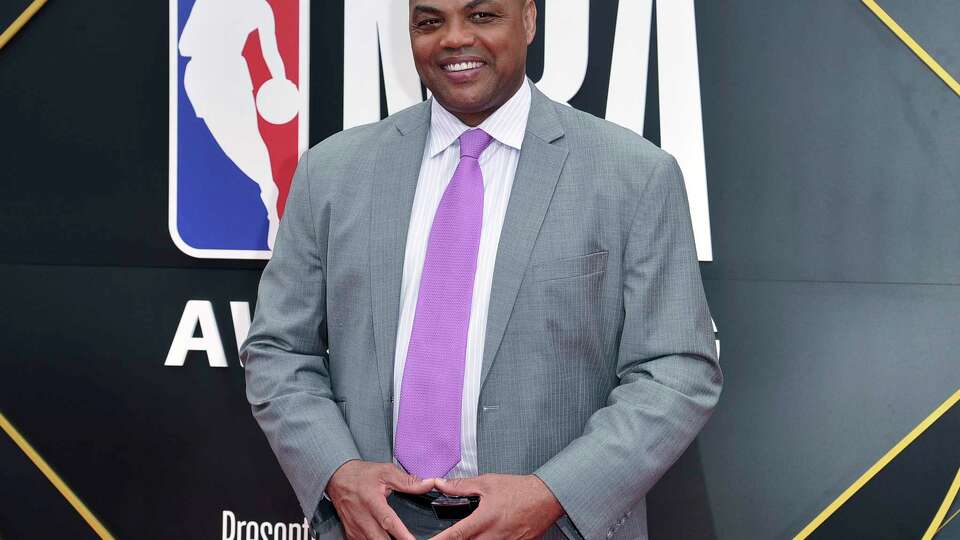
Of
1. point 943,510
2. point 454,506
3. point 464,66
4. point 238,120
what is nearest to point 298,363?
point 454,506

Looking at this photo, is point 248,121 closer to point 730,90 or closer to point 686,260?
point 730,90

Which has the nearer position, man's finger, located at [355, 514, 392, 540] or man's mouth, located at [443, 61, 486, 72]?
man's finger, located at [355, 514, 392, 540]

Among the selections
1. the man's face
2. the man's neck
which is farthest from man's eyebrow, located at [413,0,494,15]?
the man's neck

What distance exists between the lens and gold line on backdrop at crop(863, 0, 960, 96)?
233cm

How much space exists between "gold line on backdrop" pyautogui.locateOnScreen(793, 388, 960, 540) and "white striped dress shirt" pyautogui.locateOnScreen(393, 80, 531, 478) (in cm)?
125

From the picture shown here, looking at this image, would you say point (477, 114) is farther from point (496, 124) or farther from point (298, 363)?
point (298, 363)

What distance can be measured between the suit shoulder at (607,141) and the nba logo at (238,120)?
3.73 feet

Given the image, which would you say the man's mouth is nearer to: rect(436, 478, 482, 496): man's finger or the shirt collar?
the shirt collar

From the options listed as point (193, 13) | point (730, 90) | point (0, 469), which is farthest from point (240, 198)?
point (730, 90)

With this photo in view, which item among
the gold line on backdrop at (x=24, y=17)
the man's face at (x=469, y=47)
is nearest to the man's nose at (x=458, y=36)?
the man's face at (x=469, y=47)

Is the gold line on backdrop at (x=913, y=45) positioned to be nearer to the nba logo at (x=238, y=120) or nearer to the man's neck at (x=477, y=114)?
the man's neck at (x=477, y=114)

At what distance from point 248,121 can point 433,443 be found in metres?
1.41

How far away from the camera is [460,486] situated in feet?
4.75

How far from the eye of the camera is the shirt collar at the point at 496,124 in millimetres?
1656
